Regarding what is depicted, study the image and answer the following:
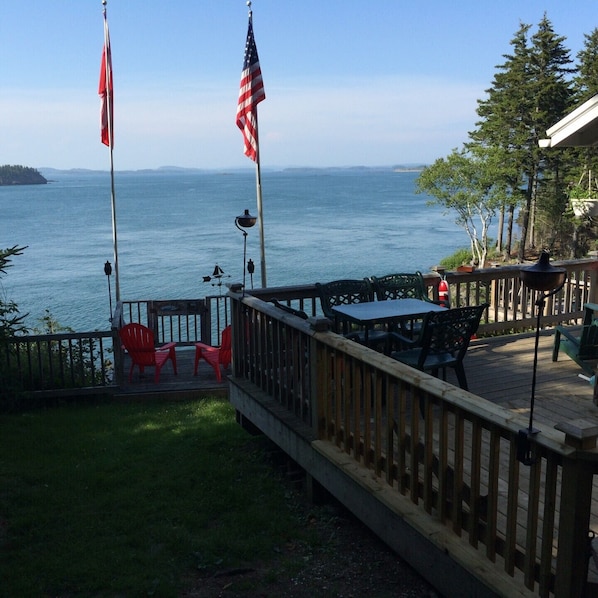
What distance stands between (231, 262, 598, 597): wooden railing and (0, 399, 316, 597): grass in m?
0.77

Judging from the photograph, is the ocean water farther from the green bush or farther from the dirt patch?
the dirt patch

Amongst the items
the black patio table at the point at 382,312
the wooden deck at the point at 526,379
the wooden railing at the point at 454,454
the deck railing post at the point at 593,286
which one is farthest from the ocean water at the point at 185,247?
the wooden railing at the point at 454,454

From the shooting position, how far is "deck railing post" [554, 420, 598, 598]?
261 cm

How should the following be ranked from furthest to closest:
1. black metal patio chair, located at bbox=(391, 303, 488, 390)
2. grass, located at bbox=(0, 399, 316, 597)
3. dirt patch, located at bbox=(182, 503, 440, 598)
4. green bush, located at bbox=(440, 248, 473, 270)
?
green bush, located at bbox=(440, 248, 473, 270), black metal patio chair, located at bbox=(391, 303, 488, 390), grass, located at bbox=(0, 399, 316, 597), dirt patch, located at bbox=(182, 503, 440, 598)

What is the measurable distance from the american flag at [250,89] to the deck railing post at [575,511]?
459 inches

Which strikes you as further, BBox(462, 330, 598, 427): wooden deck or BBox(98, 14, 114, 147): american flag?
BBox(98, 14, 114, 147): american flag

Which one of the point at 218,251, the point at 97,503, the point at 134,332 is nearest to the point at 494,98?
the point at 218,251

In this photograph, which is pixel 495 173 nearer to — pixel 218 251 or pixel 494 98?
pixel 494 98

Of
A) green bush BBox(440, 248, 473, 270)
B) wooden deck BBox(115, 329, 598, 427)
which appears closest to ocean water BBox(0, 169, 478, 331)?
green bush BBox(440, 248, 473, 270)

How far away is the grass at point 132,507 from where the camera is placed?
4246mm

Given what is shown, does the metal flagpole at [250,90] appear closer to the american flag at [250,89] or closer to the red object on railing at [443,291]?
the american flag at [250,89]

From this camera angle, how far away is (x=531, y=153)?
5044cm

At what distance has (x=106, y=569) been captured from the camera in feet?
14.0

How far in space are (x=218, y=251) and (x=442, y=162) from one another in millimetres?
21607
